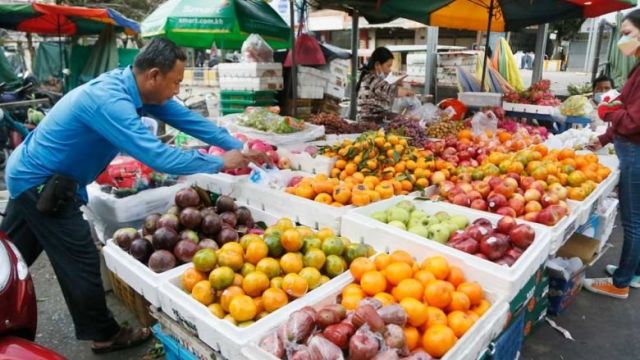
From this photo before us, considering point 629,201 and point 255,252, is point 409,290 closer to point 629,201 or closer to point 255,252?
point 255,252

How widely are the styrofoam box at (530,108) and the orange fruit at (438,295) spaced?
533cm

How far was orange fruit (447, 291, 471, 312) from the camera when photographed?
1838 mm

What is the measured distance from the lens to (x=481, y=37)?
21812mm

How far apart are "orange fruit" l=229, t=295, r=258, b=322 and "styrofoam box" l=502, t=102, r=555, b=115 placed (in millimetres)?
5838

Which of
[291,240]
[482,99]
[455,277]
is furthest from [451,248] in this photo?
[482,99]

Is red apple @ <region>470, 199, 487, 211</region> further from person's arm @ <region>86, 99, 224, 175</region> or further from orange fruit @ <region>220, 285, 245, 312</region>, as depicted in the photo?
person's arm @ <region>86, 99, 224, 175</region>

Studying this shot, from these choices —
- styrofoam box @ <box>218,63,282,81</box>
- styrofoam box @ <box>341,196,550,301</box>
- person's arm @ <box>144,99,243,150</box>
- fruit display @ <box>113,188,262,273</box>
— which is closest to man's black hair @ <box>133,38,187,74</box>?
person's arm @ <box>144,99,243,150</box>

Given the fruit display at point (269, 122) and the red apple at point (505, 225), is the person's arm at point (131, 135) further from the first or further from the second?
the fruit display at point (269, 122)

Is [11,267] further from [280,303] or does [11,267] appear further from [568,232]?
[568,232]

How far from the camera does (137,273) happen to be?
7.17 feet

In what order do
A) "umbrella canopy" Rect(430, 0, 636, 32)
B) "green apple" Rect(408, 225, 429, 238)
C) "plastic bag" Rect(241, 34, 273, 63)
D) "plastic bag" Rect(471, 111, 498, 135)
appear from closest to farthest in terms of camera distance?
1. "green apple" Rect(408, 225, 429, 238)
2. "plastic bag" Rect(471, 111, 498, 135)
3. "plastic bag" Rect(241, 34, 273, 63)
4. "umbrella canopy" Rect(430, 0, 636, 32)

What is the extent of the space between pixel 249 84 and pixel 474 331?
15.1 ft

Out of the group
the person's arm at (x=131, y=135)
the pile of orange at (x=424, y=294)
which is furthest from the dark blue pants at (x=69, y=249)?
the pile of orange at (x=424, y=294)

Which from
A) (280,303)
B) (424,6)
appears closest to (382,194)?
(280,303)
